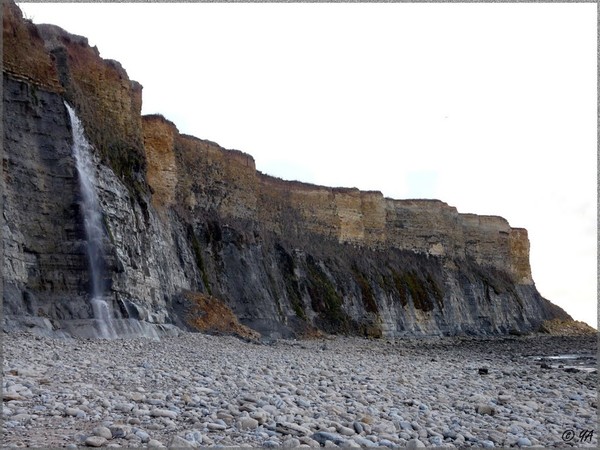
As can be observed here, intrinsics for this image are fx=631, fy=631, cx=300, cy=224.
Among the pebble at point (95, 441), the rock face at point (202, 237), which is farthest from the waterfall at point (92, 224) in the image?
the pebble at point (95, 441)

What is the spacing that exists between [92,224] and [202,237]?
1509 centimetres

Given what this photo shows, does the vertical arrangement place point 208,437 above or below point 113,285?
below

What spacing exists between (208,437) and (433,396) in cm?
565

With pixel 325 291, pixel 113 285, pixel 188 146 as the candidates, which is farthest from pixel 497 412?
pixel 325 291

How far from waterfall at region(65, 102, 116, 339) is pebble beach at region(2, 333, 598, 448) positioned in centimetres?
316

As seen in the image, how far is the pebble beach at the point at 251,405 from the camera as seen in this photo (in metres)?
6.37

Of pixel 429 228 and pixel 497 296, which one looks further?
pixel 497 296

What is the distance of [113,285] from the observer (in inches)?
734

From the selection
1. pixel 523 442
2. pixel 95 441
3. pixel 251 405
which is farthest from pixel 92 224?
pixel 523 442

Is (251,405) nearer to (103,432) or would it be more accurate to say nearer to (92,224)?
(103,432)

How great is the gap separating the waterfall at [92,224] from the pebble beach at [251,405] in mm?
3158

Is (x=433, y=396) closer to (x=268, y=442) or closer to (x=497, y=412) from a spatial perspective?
(x=497, y=412)

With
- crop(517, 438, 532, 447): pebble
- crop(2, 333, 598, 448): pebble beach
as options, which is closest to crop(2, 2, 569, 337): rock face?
crop(2, 333, 598, 448): pebble beach

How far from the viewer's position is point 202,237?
33.9 meters
